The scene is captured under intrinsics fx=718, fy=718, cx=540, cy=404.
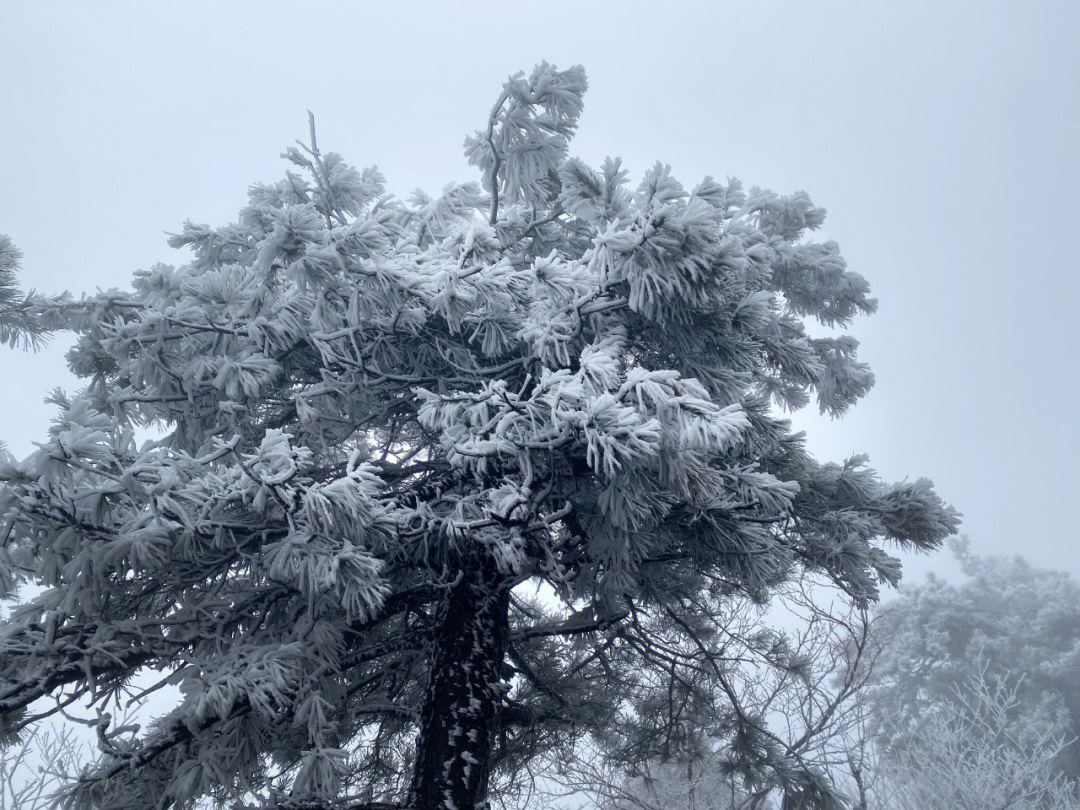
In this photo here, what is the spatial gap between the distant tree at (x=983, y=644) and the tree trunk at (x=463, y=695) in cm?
2196

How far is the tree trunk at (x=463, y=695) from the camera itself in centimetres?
368

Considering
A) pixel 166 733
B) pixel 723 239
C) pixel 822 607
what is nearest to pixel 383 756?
pixel 166 733

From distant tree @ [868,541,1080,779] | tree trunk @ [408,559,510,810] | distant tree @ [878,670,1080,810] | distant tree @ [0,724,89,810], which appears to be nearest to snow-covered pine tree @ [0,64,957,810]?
tree trunk @ [408,559,510,810]

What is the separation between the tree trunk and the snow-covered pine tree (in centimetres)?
2

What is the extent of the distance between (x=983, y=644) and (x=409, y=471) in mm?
25675

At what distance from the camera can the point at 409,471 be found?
4492 mm

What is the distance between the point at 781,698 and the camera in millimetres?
7863

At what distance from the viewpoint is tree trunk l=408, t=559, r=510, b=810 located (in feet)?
12.1

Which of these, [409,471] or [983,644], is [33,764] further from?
[983,644]

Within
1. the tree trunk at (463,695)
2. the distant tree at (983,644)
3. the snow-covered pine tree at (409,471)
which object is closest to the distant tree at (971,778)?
the distant tree at (983,644)

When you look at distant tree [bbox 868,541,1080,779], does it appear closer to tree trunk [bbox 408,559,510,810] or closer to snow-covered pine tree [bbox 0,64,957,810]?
snow-covered pine tree [bbox 0,64,957,810]

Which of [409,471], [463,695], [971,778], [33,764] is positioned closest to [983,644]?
[971,778]

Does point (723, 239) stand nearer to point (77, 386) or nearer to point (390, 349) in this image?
point (390, 349)

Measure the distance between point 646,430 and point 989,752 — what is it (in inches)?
644
